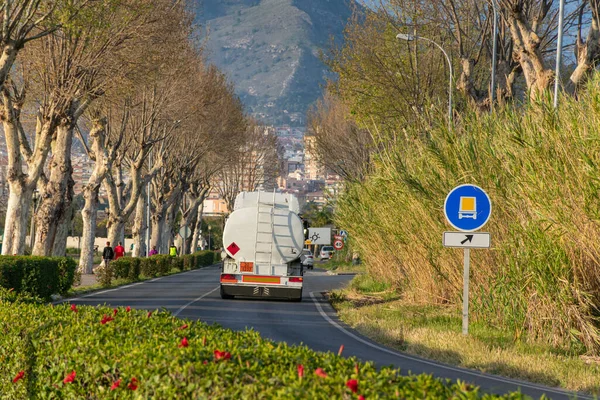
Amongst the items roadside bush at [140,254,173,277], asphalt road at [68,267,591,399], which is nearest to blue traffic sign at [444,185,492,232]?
asphalt road at [68,267,591,399]

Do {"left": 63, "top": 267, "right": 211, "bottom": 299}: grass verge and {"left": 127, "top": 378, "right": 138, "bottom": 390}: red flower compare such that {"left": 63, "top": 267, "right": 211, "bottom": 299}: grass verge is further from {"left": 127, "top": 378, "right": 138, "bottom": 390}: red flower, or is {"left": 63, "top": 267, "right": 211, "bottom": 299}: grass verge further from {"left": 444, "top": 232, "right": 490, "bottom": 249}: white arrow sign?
{"left": 127, "top": 378, "right": 138, "bottom": 390}: red flower

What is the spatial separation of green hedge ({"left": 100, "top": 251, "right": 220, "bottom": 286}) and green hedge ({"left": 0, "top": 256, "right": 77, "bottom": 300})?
6.80 m

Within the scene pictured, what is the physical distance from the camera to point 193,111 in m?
45.9

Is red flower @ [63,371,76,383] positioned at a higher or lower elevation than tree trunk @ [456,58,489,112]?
lower

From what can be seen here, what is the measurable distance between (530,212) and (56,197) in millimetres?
18766

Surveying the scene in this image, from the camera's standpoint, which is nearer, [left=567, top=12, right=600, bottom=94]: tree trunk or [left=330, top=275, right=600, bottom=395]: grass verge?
[left=330, top=275, right=600, bottom=395]: grass verge

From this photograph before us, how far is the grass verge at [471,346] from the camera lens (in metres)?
12.3

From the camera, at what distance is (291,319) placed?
22.1 m

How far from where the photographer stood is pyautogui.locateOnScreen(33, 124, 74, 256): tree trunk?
2989cm

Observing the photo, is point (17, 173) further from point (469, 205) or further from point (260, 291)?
point (469, 205)

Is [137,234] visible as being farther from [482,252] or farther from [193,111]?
[482,252]

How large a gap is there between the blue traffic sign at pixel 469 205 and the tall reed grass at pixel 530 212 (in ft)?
2.11

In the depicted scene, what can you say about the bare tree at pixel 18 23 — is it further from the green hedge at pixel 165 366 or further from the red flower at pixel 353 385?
the red flower at pixel 353 385

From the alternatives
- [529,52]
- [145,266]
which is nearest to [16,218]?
[529,52]
